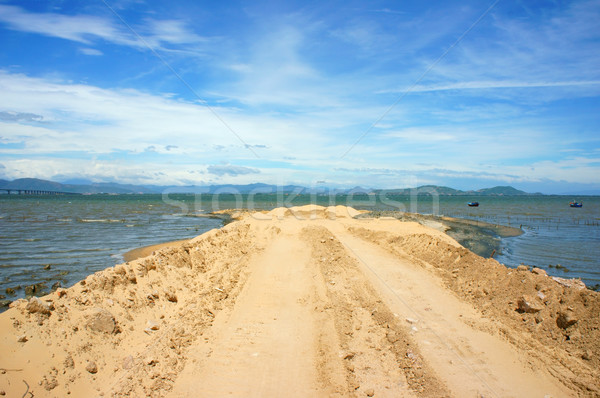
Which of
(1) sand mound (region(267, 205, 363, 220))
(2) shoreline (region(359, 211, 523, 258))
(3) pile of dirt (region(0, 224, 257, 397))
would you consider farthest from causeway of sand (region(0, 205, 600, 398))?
(1) sand mound (region(267, 205, 363, 220))

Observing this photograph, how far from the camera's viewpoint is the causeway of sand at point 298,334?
17.9 ft

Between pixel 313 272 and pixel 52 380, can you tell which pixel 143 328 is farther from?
pixel 313 272

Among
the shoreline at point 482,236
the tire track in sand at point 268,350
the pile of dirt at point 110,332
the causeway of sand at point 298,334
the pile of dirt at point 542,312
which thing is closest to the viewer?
the pile of dirt at point 110,332

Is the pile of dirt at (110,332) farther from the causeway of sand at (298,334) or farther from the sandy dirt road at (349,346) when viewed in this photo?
the sandy dirt road at (349,346)

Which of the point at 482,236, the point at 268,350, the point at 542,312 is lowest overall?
the point at 482,236

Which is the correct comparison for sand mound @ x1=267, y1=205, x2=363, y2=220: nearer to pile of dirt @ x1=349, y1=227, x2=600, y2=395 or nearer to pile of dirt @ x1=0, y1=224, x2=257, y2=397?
pile of dirt @ x1=349, y1=227, x2=600, y2=395

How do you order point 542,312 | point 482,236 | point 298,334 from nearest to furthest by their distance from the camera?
point 298,334, point 542,312, point 482,236

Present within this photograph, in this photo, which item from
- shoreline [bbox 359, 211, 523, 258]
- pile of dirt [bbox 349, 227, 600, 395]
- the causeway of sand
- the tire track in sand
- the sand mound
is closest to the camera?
the causeway of sand

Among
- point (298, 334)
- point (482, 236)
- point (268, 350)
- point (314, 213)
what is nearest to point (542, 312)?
point (298, 334)

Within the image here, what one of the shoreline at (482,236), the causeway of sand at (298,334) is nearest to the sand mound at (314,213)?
the shoreline at (482,236)

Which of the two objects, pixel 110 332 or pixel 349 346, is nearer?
pixel 110 332

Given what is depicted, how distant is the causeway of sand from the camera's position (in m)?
5.46

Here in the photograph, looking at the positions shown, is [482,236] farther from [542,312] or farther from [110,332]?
[110,332]

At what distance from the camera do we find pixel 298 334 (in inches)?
288
